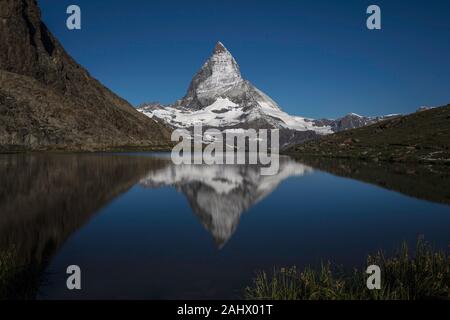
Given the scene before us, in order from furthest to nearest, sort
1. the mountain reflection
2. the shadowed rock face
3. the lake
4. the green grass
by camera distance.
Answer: the mountain reflection
the shadowed rock face
the lake
the green grass

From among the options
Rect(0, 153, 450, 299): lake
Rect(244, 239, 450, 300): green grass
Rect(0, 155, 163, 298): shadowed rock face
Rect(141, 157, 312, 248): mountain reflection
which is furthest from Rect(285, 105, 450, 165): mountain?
Rect(244, 239, 450, 300): green grass

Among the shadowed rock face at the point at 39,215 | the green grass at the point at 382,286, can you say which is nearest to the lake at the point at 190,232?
the shadowed rock face at the point at 39,215

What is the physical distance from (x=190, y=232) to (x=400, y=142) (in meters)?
96.0

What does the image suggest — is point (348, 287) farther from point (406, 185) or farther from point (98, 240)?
point (406, 185)

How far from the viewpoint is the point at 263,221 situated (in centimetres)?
2436

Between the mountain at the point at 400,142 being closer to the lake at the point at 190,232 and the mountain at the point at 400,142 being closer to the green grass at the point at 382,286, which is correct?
the lake at the point at 190,232

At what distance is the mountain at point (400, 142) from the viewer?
3396 inches

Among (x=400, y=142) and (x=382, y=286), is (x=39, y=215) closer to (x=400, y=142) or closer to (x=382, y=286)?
(x=382, y=286)

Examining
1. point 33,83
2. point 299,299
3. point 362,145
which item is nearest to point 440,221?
point 299,299

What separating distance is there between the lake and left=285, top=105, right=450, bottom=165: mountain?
A: 172ft

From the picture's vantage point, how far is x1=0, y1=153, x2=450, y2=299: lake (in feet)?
44.3

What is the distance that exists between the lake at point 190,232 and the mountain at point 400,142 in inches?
2070

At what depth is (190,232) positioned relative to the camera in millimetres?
21094

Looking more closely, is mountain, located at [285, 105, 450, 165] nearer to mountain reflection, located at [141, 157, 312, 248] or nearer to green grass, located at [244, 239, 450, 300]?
mountain reflection, located at [141, 157, 312, 248]
